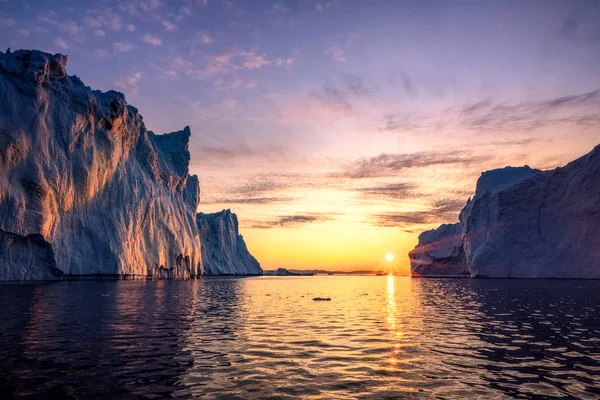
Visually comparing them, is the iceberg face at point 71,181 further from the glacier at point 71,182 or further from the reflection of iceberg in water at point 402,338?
the reflection of iceberg in water at point 402,338

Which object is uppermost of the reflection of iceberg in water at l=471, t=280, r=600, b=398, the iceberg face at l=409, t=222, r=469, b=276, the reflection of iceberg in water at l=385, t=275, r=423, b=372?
the iceberg face at l=409, t=222, r=469, b=276

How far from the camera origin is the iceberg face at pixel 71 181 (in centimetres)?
5019

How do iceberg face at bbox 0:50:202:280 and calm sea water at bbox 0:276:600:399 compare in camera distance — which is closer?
calm sea water at bbox 0:276:600:399

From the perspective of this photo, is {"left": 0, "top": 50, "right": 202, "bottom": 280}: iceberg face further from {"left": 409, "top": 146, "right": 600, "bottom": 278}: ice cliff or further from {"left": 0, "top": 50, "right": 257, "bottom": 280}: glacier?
{"left": 409, "top": 146, "right": 600, "bottom": 278}: ice cliff

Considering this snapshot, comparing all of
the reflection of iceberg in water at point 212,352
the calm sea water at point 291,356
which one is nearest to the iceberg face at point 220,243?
the reflection of iceberg in water at point 212,352

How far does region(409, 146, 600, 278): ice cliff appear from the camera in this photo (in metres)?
77.6

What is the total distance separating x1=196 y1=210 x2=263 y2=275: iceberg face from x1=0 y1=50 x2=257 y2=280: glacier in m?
51.1

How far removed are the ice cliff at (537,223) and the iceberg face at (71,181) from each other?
6771 cm

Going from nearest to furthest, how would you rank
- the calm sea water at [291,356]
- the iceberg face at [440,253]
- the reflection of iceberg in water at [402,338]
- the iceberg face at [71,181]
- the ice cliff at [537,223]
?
the calm sea water at [291,356] < the reflection of iceberg in water at [402,338] < the iceberg face at [71,181] < the ice cliff at [537,223] < the iceberg face at [440,253]

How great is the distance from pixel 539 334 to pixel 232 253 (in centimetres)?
14473

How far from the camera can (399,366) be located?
453 inches

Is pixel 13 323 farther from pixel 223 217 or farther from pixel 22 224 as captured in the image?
pixel 223 217

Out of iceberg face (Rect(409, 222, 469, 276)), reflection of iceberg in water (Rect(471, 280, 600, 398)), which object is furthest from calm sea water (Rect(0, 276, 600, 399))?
iceberg face (Rect(409, 222, 469, 276))

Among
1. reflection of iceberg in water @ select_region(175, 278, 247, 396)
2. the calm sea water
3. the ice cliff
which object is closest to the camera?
the calm sea water
